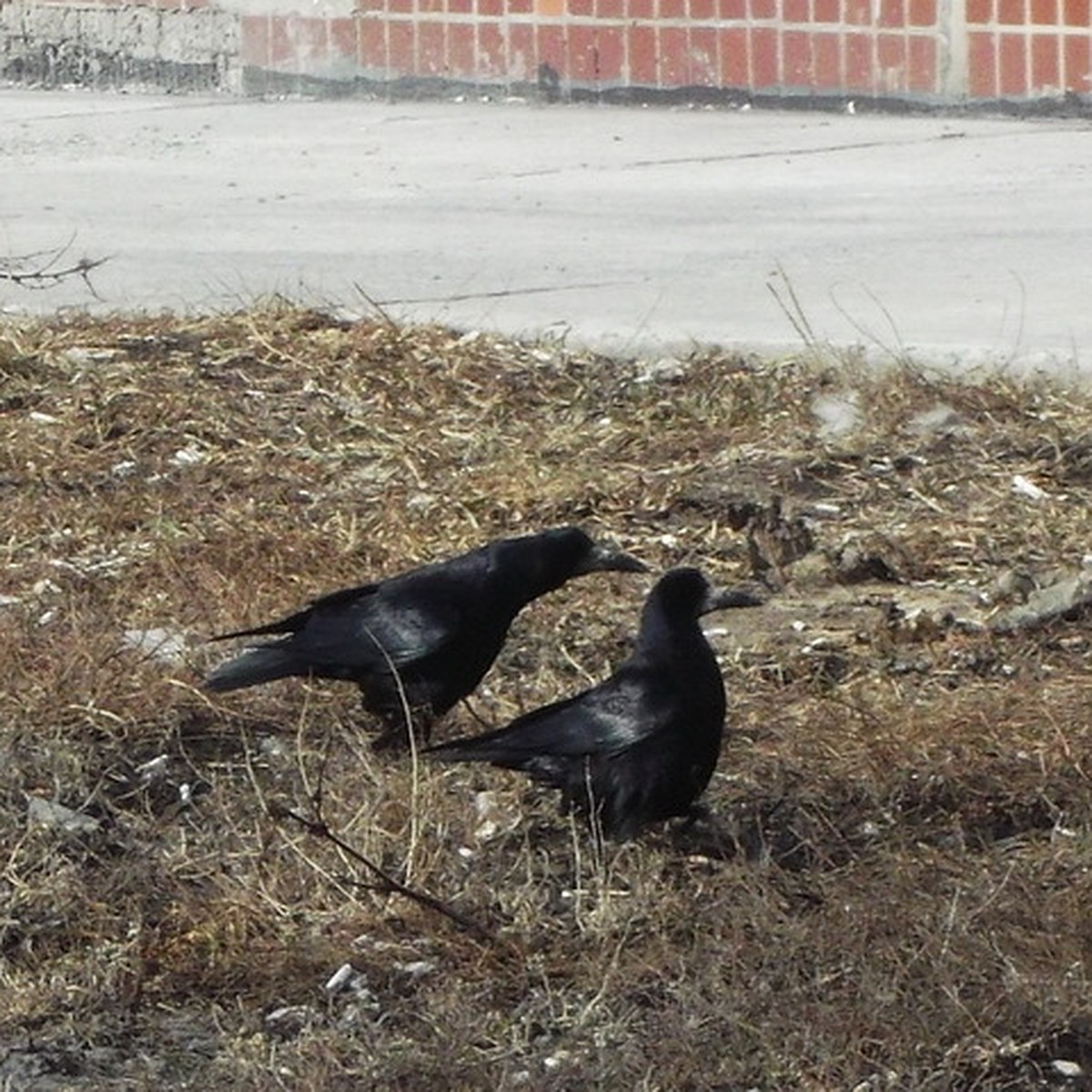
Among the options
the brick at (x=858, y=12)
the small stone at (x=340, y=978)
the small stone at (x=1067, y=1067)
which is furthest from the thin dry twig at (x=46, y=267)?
the small stone at (x=1067, y=1067)

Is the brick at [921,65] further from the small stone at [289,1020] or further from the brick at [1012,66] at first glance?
the small stone at [289,1020]

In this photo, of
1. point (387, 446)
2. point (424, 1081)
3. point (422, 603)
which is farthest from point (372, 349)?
point (424, 1081)

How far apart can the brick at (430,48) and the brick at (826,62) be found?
6.30 ft

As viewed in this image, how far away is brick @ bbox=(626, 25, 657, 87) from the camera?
42.5 feet

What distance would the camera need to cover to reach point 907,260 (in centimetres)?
902

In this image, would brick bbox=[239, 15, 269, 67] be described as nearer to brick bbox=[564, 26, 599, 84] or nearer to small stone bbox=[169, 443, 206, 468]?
brick bbox=[564, 26, 599, 84]

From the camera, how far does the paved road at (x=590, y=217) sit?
8.35 meters

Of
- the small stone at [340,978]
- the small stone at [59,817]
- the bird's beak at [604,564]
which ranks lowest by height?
the small stone at [340,978]

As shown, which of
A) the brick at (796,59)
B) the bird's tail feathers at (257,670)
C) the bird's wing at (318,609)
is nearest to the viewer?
the bird's tail feathers at (257,670)

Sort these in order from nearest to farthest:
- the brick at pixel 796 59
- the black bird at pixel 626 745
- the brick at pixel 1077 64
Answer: the black bird at pixel 626 745 < the brick at pixel 1077 64 < the brick at pixel 796 59

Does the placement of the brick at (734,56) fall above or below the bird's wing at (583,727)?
above

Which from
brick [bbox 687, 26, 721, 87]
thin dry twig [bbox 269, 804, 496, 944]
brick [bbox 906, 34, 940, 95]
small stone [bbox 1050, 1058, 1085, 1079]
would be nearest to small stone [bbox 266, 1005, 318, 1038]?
thin dry twig [bbox 269, 804, 496, 944]

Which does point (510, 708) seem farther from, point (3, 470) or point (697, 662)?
point (3, 470)

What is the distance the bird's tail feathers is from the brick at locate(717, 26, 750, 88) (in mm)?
8201
